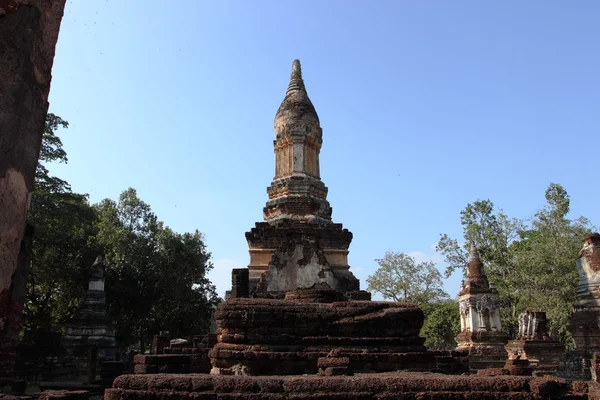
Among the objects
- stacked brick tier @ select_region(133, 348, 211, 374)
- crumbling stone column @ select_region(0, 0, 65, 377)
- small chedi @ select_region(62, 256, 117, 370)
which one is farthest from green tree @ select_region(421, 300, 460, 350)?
crumbling stone column @ select_region(0, 0, 65, 377)

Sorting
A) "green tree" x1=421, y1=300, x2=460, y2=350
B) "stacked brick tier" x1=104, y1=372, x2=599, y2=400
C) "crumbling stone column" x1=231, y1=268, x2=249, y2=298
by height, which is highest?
"crumbling stone column" x1=231, y1=268, x2=249, y2=298

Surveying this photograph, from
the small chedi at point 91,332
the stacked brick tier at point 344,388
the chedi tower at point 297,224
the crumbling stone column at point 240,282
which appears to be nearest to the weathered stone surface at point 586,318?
the chedi tower at point 297,224

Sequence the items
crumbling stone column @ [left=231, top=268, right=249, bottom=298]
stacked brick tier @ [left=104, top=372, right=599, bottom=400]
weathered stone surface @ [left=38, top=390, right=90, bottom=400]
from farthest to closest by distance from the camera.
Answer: crumbling stone column @ [left=231, top=268, right=249, bottom=298]
weathered stone surface @ [left=38, top=390, right=90, bottom=400]
stacked brick tier @ [left=104, top=372, right=599, bottom=400]

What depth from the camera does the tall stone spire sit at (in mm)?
19109

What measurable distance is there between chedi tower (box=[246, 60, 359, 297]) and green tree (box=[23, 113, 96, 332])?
1035 cm

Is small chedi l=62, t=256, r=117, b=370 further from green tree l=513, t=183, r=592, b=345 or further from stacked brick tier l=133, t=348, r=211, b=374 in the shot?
green tree l=513, t=183, r=592, b=345

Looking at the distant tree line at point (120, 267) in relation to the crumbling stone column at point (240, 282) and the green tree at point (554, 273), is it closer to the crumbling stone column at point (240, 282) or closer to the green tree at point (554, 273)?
the crumbling stone column at point (240, 282)

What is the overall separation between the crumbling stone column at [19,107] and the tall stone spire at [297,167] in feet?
50.9

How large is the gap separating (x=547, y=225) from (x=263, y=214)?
1689 centimetres

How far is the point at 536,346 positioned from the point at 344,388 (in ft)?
48.4

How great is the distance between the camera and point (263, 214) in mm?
20031

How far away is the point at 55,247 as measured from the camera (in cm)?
2527

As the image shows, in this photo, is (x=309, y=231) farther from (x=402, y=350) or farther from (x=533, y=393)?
(x=533, y=393)

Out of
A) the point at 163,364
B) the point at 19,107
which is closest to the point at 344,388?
the point at 19,107
